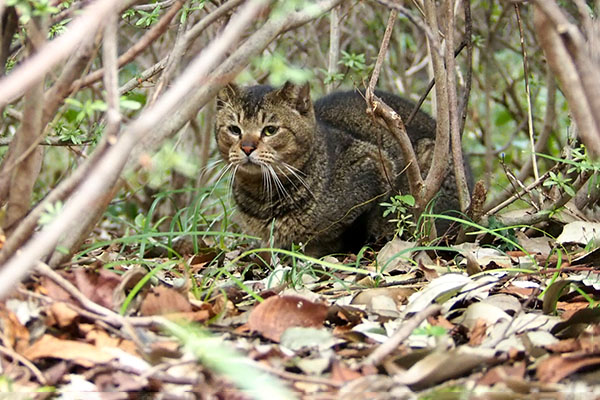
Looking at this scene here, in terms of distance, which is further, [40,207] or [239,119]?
[239,119]

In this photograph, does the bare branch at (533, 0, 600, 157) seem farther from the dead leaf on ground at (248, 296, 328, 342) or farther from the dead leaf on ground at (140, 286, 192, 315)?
the dead leaf on ground at (140, 286, 192, 315)

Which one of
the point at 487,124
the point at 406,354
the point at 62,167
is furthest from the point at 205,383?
the point at 62,167

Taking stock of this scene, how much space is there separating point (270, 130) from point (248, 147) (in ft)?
0.79

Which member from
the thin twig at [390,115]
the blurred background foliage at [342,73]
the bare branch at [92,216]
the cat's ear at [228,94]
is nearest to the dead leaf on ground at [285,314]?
the bare branch at [92,216]

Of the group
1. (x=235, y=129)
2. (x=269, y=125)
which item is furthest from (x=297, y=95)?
(x=235, y=129)

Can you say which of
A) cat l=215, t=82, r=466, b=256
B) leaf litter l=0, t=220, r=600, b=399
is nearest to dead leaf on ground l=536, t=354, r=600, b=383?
leaf litter l=0, t=220, r=600, b=399

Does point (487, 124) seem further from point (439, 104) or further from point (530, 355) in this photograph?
point (530, 355)

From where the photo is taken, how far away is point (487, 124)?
630 centimetres

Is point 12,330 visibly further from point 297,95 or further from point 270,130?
point 297,95

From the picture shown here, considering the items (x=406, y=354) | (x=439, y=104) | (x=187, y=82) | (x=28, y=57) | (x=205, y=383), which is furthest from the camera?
(x=439, y=104)

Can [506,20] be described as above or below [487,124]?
above

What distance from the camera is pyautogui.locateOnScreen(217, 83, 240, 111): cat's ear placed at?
14.6ft

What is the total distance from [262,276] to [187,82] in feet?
7.07

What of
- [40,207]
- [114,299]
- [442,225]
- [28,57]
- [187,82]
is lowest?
[442,225]
